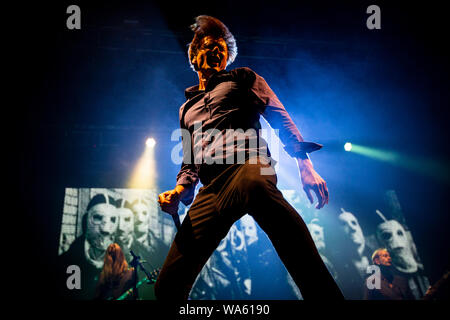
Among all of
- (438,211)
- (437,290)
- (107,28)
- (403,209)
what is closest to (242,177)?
(107,28)

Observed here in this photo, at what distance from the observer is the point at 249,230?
231 inches

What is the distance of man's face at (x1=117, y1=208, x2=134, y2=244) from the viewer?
5.47 meters

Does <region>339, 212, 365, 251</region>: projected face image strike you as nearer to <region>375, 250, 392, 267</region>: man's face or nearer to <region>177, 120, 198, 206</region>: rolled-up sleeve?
<region>375, 250, 392, 267</region>: man's face

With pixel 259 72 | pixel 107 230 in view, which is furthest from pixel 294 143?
pixel 107 230

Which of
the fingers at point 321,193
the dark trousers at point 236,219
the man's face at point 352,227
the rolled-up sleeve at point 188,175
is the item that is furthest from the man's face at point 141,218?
the fingers at point 321,193

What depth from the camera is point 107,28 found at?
462 centimetres

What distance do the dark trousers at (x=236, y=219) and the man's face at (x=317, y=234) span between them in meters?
5.53

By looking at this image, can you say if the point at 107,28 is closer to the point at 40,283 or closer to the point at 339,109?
the point at 40,283

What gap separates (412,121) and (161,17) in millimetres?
7163

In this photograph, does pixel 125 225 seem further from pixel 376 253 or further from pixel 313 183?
pixel 376 253

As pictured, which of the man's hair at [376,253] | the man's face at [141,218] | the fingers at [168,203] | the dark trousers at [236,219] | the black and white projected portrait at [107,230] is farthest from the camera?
the man's hair at [376,253]

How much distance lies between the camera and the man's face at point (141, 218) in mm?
5559

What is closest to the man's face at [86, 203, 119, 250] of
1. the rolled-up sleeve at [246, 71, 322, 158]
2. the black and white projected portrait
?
the black and white projected portrait

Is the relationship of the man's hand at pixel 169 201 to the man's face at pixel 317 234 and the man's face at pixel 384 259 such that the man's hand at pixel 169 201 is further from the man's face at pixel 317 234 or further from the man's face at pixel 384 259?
the man's face at pixel 384 259
